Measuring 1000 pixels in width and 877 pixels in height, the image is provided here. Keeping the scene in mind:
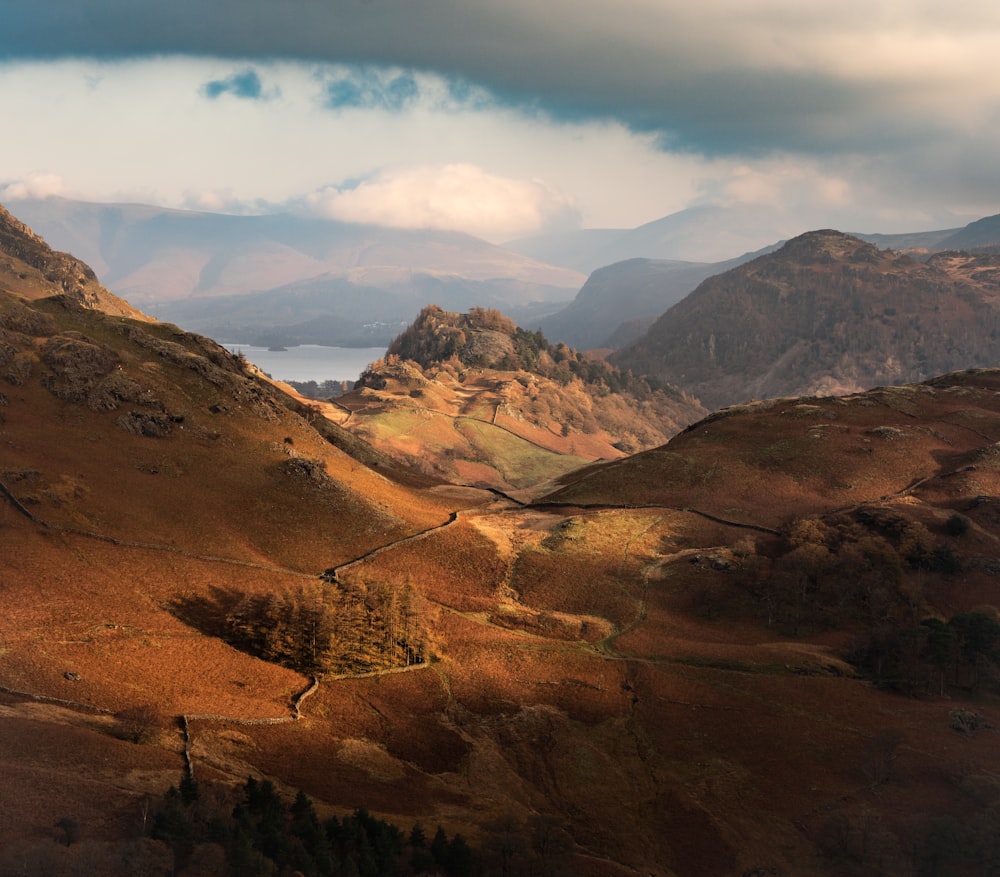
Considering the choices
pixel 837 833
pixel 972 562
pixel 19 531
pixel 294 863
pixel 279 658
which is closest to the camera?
pixel 294 863

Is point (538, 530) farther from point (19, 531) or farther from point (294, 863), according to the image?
point (294, 863)

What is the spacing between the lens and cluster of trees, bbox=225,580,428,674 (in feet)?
149

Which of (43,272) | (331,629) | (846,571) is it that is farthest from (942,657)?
(43,272)

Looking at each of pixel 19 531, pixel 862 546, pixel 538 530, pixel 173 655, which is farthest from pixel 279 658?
pixel 862 546

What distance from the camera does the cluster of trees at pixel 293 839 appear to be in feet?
83.8

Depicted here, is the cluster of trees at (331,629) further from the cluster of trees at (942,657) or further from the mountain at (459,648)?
the cluster of trees at (942,657)

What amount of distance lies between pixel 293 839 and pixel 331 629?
1858cm

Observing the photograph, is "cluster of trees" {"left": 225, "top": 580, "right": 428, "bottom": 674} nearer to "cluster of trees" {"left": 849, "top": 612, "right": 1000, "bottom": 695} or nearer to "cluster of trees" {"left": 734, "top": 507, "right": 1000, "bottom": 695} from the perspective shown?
"cluster of trees" {"left": 734, "top": 507, "right": 1000, "bottom": 695}

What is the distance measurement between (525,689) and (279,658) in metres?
14.9

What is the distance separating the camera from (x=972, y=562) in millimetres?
58094

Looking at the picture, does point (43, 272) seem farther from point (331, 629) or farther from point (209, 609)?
point (331, 629)

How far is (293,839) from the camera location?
2794cm

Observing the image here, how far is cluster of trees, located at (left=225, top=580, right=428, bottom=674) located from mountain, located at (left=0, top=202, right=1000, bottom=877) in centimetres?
18

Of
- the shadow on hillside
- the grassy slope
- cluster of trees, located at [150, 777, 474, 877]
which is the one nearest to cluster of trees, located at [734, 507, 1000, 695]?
the grassy slope
